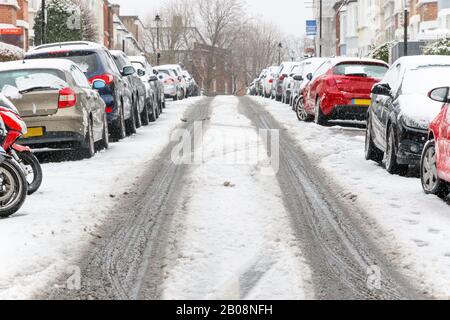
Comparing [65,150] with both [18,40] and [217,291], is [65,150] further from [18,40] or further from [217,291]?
[18,40]

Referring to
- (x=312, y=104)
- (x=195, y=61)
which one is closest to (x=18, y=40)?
(x=312, y=104)

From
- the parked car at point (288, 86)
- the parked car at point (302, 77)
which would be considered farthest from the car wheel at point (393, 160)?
the parked car at point (288, 86)

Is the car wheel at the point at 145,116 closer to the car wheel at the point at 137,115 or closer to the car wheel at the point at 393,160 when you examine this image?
the car wheel at the point at 137,115

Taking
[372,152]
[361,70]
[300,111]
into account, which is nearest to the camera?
[372,152]

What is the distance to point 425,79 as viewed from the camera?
43.4ft

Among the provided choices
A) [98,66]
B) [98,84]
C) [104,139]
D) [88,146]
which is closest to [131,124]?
[98,66]

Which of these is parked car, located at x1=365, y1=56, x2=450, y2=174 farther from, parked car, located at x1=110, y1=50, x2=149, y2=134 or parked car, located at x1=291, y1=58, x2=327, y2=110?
parked car, located at x1=291, y1=58, x2=327, y2=110

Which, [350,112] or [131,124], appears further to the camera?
[350,112]

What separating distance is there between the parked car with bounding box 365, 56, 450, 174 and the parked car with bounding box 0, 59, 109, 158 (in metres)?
4.25

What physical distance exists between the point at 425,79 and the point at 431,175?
301 cm

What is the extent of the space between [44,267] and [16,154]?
11.4 ft

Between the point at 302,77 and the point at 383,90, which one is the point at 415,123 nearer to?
the point at 383,90

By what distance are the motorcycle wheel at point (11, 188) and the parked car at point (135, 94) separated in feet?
32.4

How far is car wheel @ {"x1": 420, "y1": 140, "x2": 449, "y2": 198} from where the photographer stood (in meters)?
10.3
